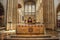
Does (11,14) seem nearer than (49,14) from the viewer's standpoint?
Yes

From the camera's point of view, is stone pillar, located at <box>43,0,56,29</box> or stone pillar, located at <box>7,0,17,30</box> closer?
stone pillar, located at <box>7,0,17,30</box>

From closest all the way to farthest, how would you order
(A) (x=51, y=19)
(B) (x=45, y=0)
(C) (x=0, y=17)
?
(A) (x=51, y=19) < (B) (x=45, y=0) < (C) (x=0, y=17)

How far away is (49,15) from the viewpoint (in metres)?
11.0

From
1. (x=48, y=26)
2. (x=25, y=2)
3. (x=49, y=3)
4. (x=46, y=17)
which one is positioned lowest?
(x=48, y=26)

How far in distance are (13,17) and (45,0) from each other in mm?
3787

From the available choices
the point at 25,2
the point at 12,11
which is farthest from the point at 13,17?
the point at 25,2

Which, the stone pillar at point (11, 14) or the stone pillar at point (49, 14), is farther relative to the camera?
the stone pillar at point (49, 14)

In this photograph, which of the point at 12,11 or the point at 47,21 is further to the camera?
the point at 47,21

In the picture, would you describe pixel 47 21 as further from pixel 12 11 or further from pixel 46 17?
pixel 12 11

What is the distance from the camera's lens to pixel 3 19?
40.2 ft

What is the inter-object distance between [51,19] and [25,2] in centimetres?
1829

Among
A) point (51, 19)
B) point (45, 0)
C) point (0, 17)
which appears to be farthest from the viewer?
point (0, 17)

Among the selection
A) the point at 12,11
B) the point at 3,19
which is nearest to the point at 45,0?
the point at 12,11

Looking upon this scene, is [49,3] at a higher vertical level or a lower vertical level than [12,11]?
higher
